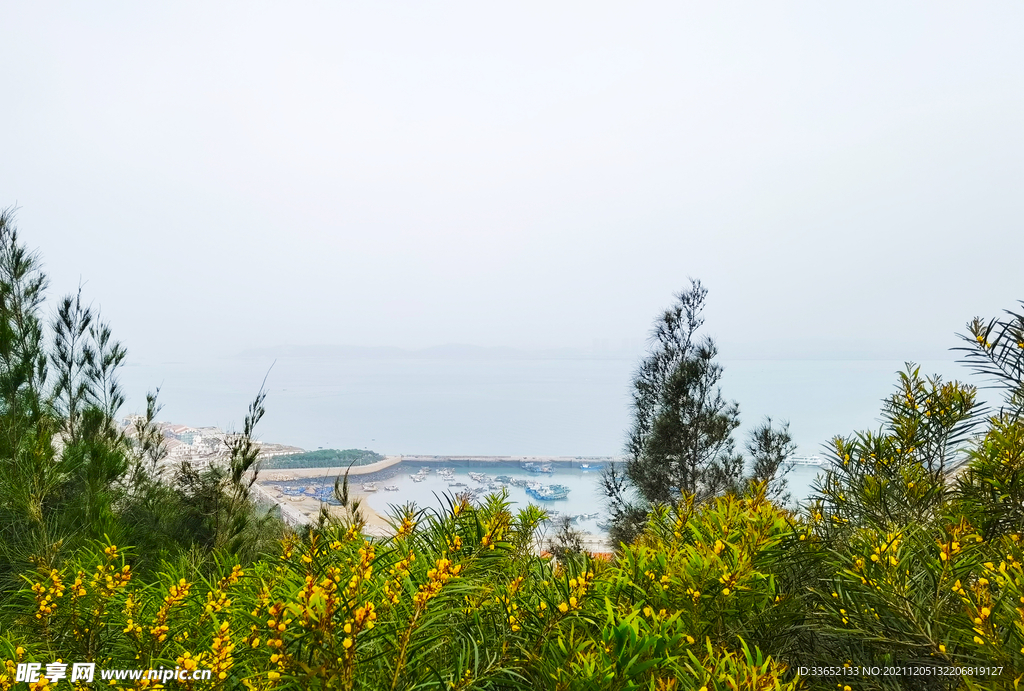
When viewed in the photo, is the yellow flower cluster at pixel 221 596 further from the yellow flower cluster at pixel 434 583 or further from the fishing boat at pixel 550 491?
the fishing boat at pixel 550 491

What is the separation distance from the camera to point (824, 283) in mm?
12797

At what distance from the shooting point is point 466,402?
10.9 m

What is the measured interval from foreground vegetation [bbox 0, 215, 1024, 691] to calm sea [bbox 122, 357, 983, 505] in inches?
12.8

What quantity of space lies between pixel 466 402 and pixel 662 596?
10217mm

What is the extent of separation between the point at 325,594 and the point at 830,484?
1127 mm

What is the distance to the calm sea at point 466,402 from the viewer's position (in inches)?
147

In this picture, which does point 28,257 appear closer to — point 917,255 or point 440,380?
point 440,380

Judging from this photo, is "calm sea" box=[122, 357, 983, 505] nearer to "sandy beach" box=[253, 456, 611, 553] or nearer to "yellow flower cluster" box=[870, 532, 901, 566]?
"sandy beach" box=[253, 456, 611, 553]

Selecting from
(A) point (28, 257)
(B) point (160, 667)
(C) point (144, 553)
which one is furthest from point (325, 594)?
(A) point (28, 257)

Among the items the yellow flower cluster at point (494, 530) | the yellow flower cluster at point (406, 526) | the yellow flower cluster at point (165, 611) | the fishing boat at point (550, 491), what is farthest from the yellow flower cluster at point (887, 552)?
the fishing boat at point (550, 491)

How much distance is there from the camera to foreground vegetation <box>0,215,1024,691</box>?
51cm

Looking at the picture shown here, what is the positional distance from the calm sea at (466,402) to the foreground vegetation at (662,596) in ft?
1.07

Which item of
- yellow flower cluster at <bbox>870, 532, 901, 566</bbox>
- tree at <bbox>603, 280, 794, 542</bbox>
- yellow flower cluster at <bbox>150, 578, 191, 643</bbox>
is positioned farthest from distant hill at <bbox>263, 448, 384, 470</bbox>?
yellow flower cluster at <bbox>870, 532, 901, 566</bbox>

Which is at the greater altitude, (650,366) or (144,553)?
(650,366)
